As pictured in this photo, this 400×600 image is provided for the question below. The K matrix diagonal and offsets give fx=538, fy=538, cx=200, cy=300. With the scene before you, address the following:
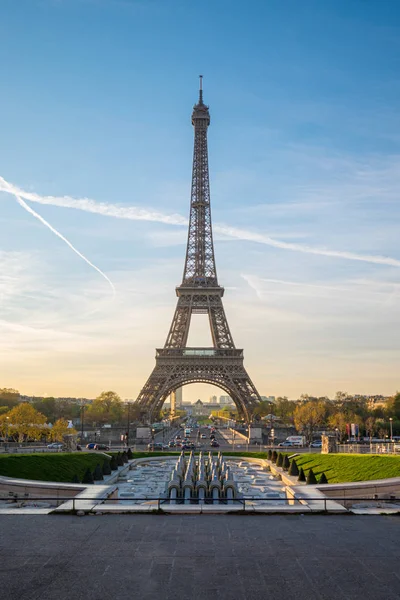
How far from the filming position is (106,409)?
118438mm

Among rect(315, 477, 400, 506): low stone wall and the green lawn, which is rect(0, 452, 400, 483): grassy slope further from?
rect(315, 477, 400, 506): low stone wall

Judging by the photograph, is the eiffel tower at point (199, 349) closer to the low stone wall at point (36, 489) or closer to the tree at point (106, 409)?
the tree at point (106, 409)

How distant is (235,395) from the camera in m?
94.4

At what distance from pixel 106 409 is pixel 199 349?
34.5m

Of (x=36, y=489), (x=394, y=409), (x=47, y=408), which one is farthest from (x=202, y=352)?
(x=36, y=489)

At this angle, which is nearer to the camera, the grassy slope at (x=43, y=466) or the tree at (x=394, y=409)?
the grassy slope at (x=43, y=466)

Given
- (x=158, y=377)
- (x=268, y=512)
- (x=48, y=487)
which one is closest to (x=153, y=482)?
(x=48, y=487)

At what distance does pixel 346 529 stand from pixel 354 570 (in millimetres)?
4119

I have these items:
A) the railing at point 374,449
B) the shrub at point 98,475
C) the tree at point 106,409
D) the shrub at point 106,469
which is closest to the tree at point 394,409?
the railing at point 374,449

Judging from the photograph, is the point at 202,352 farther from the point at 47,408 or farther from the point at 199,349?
the point at 47,408

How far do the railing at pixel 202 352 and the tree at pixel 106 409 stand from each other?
24669 millimetres

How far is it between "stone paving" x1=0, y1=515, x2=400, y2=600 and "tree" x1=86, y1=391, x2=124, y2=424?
96127 mm

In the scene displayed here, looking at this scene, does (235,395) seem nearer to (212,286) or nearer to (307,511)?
(212,286)

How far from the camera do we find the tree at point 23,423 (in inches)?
2643
